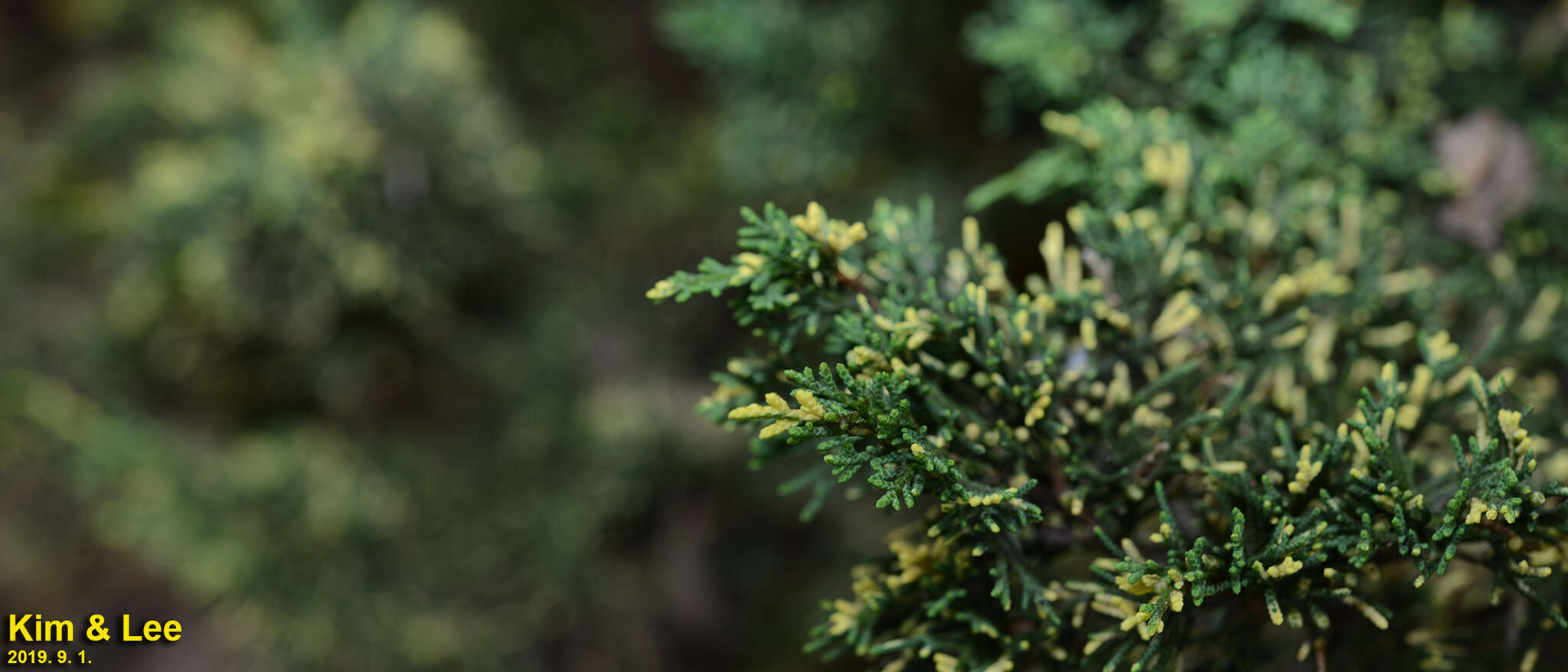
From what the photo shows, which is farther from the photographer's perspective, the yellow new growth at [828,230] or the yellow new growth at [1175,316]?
the yellow new growth at [1175,316]

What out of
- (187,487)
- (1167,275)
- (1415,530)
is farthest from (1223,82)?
(187,487)

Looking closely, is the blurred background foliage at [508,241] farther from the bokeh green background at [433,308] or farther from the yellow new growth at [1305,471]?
the yellow new growth at [1305,471]

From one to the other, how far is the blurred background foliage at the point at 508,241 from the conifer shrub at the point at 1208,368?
2 centimetres

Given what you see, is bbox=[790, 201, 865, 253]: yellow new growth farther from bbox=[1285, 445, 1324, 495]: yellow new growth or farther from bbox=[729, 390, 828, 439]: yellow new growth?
bbox=[1285, 445, 1324, 495]: yellow new growth

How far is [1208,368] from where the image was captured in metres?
0.94

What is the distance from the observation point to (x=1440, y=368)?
884 millimetres

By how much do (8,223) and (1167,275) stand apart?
105 inches

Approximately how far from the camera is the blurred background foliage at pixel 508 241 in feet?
4.09

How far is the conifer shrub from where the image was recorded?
72 cm

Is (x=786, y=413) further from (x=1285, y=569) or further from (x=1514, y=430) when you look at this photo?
(x=1514, y=430)

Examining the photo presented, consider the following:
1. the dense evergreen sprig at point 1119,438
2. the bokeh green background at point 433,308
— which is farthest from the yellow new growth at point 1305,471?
the bokeh green background at point 433,308

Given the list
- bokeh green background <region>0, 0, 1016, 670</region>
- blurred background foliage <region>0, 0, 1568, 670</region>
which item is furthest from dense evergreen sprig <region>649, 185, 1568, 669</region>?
bokeh green background <region>0, 0, 1016, 670</region>

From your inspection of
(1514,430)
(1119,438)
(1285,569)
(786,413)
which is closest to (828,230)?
(786,413)

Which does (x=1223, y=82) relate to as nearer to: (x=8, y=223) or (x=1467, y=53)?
(x=1467, y=53)
